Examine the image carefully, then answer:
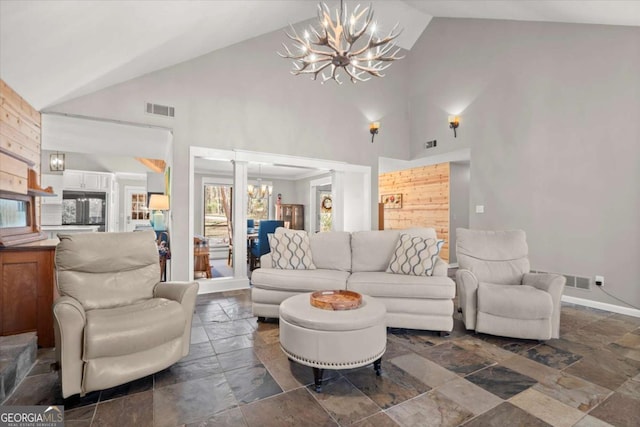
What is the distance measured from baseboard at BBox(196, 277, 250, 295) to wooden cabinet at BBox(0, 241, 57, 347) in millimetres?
1906

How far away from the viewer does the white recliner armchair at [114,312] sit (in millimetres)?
1804

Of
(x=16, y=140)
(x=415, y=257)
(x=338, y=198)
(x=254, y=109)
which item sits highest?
(x=254, y=109)

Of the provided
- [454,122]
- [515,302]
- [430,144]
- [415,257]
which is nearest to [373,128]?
[430,144]

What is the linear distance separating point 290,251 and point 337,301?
141 cm

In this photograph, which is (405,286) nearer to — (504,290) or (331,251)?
(504,290)

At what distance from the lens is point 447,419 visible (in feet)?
5.59

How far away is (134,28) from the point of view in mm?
2791

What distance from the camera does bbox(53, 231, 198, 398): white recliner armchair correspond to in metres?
1.80

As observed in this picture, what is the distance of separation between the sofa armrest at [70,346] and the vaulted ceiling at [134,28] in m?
1.85

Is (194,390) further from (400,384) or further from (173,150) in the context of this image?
(173,150)

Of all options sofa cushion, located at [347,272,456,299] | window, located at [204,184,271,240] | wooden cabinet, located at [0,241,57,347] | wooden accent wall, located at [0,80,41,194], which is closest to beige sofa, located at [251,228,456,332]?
sofa cushion, located at [347,272,456,299]

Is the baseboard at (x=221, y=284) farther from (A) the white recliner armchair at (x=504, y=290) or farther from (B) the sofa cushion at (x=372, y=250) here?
(A) the white recliner armchair at (x=504, y=290)

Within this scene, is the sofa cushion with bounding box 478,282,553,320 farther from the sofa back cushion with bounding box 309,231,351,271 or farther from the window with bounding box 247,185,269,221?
the window with bounding box 247,185,269,221

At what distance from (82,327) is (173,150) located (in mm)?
2960
